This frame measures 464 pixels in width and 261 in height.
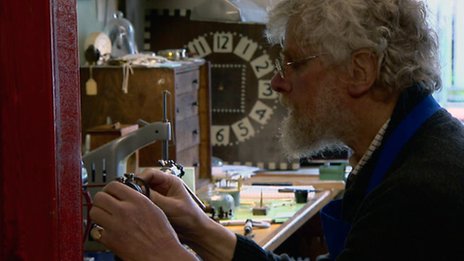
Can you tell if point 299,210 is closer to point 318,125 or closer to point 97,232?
point 318,125

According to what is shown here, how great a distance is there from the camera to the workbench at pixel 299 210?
3.44m

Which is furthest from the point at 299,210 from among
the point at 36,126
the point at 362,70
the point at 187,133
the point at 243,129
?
the point at 36,126

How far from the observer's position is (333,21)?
184cm

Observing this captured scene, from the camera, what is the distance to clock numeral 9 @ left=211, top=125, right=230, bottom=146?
5.94m

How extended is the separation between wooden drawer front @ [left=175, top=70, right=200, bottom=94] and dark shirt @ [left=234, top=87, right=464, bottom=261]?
2733 mm

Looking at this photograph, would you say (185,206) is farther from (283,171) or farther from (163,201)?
(283,171)

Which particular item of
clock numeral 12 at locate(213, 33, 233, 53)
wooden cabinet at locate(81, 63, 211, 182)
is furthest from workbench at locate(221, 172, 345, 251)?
clock numeral 12 at locate(213, 33, 233, 53)

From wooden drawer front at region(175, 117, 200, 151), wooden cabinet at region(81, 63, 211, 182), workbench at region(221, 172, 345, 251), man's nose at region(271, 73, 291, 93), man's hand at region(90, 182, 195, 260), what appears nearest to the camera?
man's hand at region(90, 182, 195, 260)

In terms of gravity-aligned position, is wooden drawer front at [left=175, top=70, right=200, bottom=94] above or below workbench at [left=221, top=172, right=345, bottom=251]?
above

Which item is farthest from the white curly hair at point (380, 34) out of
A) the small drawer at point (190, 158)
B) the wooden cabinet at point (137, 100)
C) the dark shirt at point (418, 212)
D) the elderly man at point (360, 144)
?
the small drawer at point (190, 158)

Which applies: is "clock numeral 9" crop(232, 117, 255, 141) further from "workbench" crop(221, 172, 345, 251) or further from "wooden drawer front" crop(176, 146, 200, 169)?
Result: "wooden drawer front" crop(176, 146, 200, 169)

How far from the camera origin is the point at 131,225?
154cm

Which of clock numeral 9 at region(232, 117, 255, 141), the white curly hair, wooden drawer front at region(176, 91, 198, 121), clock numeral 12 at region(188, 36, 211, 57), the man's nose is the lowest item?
clock numeral 9 at region(232, 117, 255, 141)

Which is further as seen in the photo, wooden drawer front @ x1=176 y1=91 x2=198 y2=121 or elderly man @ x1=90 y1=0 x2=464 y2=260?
wooden drawer front @ x1=176 y1=91 x2=198 y2=121
